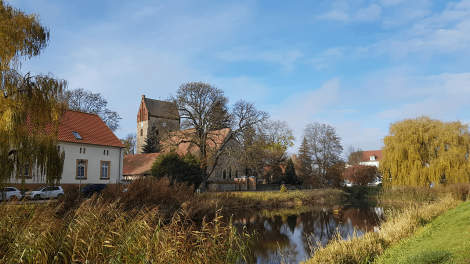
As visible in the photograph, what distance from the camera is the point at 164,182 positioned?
18391mm

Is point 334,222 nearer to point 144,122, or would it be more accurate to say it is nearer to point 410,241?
point 410,241

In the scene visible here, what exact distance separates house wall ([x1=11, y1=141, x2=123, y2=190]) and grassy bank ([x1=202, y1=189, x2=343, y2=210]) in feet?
33.9

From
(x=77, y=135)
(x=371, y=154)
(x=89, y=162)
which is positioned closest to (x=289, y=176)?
(x=89, y=162)

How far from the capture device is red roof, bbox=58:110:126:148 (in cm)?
2897

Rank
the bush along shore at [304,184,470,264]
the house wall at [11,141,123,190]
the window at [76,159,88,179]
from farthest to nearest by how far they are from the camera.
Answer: the window at [76,159,88,179]
the house wall at [11,141,123,190]
the bush along shore at [304,184,470,264]

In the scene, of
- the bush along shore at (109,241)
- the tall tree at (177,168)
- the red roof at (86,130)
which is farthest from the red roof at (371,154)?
the bush along shore at (109,241)

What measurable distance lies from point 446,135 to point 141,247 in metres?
32.7

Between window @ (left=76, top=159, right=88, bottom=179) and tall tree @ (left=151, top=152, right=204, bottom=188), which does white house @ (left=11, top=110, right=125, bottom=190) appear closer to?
window @ (left=76, top=159, right=88, bottom=179)

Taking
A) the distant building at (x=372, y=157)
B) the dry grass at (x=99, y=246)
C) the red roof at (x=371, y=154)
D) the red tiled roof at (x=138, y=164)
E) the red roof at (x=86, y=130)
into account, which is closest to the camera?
the dry grass at (x=99, y=246)

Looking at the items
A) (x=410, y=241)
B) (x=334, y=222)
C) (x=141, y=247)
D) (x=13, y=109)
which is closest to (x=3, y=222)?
(x=141, y=247)

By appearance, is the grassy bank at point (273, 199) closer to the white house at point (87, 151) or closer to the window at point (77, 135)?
the white house at point (87, 151)

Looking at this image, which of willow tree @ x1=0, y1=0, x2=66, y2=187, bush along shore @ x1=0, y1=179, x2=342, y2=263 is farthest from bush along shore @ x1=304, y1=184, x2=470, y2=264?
willow tree @ x1=0, y1=0, x2=66, y2=187

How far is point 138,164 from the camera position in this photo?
42.3 meters

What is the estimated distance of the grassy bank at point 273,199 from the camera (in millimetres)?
26328
